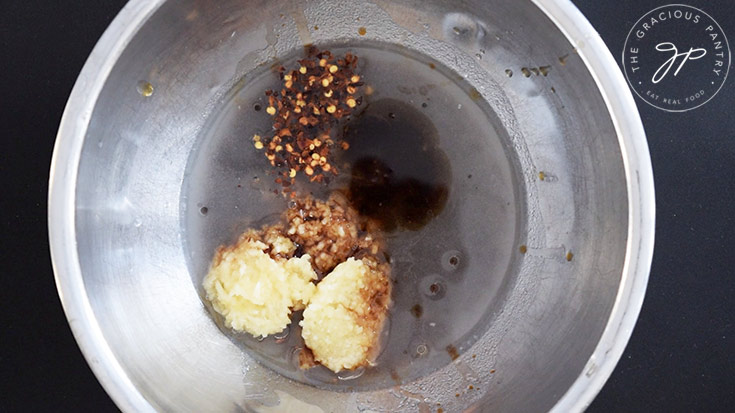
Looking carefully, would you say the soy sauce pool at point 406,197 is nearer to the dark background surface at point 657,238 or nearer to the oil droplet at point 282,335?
the oil droplet at point 282,335

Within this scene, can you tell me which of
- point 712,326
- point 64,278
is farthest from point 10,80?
point 712,326

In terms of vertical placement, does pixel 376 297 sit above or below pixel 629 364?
above

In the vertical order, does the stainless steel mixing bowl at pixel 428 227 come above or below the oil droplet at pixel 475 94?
below

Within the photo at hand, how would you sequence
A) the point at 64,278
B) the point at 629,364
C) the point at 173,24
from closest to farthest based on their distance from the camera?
the point at 64,278, the point at 173,24, the point at 629,364

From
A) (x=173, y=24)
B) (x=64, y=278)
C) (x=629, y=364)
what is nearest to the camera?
(x=64, y=278)

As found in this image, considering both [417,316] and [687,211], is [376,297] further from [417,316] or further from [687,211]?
[687,211]

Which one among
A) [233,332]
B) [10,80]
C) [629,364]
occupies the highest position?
[10,80]
